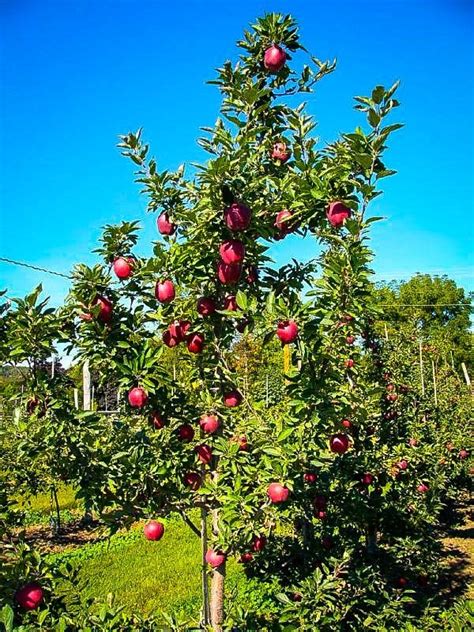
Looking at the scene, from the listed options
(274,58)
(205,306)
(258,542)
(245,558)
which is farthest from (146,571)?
(274,58)

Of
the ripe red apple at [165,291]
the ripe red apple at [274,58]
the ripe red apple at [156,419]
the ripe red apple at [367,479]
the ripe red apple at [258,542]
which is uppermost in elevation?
the ripe red apple at [274,58]

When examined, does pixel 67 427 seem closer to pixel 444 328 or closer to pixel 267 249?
pixel 267 249

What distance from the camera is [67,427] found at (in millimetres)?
2383

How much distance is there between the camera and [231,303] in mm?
2502

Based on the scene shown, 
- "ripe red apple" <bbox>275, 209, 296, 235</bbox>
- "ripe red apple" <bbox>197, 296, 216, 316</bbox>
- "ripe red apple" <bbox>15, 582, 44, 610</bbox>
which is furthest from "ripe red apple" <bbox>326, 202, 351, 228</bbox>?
"ripe red apple" <bbox>15, 582, 44, 610</bbox>

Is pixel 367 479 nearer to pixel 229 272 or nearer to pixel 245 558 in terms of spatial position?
pixel 245 558

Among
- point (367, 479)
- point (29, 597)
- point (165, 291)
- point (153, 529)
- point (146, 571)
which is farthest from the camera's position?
point (146, 571)

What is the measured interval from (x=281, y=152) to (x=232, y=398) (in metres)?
1.19

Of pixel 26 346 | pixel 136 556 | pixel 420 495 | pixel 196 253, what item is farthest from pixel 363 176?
pixel 136 556

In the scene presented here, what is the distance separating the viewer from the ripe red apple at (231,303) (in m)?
2.48

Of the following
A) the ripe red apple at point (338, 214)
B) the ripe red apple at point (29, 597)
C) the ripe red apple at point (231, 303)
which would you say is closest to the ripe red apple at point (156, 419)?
the ripe red apple at point (231, 303)

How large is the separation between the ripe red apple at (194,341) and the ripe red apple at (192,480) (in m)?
0.63

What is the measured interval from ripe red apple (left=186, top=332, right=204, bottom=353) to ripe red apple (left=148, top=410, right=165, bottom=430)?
1.11 feet

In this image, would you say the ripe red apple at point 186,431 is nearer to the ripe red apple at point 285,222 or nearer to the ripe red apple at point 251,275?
the ripe red apple at point 251,275
